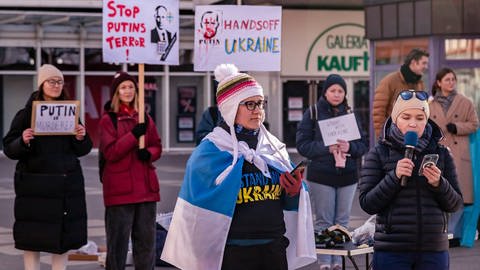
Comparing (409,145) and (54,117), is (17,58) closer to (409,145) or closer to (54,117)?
(54,117)

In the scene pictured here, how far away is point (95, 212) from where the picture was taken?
15281mm

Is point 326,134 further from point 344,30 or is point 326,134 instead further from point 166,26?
point 344,30

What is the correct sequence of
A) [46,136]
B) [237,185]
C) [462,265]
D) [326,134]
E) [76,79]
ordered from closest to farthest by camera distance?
[237,185]
[46,136]
[326,134]
[462,265]
[76,79]

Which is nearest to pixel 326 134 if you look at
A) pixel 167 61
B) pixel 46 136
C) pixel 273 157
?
pixel 167 61

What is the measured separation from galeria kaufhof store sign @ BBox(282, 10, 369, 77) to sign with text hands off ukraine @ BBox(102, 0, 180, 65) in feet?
59.5

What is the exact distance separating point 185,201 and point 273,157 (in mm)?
536

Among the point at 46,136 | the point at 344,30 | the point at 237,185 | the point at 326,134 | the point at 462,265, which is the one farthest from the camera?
the point at 344,30

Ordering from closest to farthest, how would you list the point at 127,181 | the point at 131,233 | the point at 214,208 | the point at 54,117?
the point at 214,208 < the point at 54,117 < the point at 127,181 < the point at 131,233

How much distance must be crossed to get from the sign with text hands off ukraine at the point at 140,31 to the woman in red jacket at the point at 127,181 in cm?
68

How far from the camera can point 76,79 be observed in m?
30.1

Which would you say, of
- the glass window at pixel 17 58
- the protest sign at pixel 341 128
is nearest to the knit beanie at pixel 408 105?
the protest sign at pixel 341 128

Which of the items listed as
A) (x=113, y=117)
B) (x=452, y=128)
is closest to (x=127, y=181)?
(x=113, y=117)

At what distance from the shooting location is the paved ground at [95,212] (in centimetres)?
1041

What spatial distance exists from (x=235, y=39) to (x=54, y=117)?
2.35m
